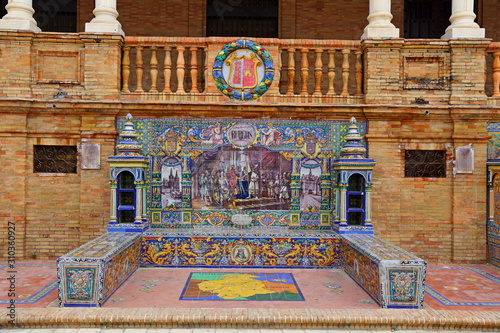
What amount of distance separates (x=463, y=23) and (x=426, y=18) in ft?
13.5

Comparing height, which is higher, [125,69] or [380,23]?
[380,23]

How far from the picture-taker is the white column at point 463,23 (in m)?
9.03

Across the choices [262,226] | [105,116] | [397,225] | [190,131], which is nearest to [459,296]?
[397,225]

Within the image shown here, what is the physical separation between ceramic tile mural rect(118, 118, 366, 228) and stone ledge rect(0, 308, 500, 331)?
11.1 ft

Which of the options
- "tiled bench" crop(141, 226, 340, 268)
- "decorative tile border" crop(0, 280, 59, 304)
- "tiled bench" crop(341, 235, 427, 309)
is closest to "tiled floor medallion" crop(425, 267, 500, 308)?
"tiled bench" crop(341, 235, 427, 309)

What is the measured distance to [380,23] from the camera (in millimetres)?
9172

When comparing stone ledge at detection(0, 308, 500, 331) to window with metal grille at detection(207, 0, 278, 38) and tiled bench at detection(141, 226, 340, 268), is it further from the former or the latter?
window with metal grille at detection(207, 0, 278, 38)

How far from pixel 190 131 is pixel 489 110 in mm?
6046

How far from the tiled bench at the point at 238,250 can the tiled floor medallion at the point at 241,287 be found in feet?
1.48

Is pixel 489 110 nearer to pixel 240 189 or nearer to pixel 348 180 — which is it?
pixel 348 180

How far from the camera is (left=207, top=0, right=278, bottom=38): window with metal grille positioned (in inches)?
504

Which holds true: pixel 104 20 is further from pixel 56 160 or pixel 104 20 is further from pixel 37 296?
pixel 37 296

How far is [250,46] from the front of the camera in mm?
8961

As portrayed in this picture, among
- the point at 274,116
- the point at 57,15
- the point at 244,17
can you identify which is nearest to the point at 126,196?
the point at 274,116
